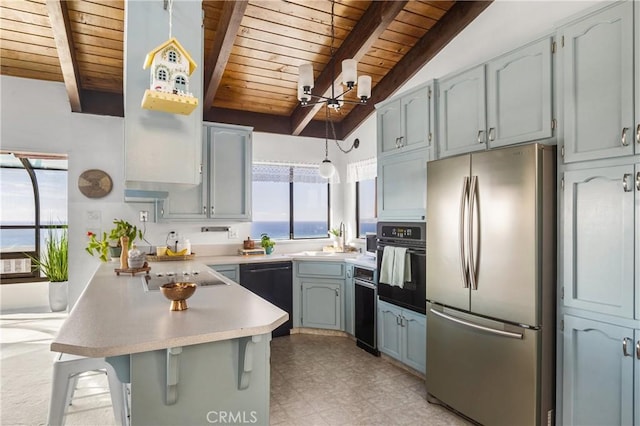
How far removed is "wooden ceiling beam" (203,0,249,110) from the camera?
2.95 meters

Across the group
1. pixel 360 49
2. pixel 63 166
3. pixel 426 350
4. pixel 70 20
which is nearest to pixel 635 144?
pixel 426 350

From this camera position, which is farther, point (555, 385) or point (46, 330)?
point (46, 330)

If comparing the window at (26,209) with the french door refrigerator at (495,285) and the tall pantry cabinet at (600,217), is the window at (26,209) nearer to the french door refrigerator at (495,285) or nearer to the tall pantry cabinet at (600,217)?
the french door refrigerator at (495,285)

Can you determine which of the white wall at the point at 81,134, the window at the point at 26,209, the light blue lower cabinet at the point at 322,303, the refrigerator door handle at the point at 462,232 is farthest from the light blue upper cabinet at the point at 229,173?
the window at the point at 26,209

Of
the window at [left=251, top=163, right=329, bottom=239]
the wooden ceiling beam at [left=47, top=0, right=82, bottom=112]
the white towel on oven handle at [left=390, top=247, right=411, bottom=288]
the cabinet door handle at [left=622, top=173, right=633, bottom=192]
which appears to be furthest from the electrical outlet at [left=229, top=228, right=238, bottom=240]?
the cabinet door handle at [left=622, top=173, right=633, bottom=192]

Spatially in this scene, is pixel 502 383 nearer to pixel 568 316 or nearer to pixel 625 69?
pixel 568 316

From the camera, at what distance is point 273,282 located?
4164 mm

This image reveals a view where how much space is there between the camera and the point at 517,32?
3.06 metres

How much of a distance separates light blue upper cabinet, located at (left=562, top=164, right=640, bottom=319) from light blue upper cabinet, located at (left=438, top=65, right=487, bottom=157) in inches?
27.2

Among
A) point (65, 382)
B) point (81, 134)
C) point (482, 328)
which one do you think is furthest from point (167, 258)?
point (482, 328)

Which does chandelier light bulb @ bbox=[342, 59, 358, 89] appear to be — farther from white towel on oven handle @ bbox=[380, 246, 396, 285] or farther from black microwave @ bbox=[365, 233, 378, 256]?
black microwave @ bbox=[365, 233, 378, 256]

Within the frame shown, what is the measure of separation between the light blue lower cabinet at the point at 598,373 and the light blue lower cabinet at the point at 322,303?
8.03 ft

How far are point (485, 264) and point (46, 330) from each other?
15.8 ft

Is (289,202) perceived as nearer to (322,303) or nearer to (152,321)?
(322,303)
